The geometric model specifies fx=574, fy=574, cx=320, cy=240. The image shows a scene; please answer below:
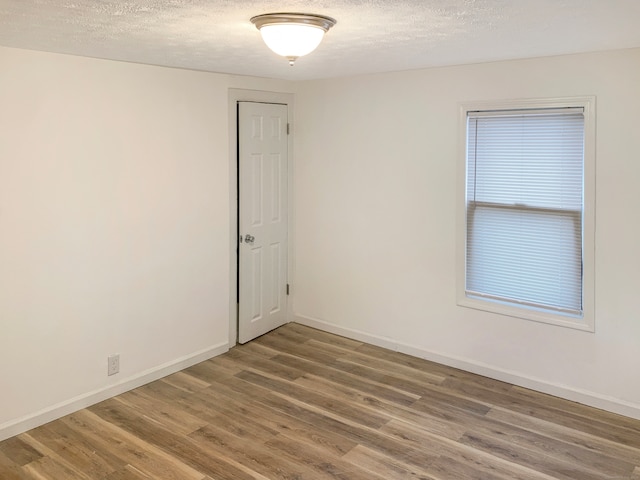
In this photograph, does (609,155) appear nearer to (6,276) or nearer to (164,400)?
(164,400)

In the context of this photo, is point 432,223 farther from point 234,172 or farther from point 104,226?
point 104,226

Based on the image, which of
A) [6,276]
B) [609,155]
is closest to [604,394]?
[609,155]

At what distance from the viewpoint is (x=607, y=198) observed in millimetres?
3633

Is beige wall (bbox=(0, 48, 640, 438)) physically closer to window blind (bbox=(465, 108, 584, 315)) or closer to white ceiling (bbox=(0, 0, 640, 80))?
window blind (bbox=(465, 108, 584, 315))

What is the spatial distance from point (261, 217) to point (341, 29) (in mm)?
2505

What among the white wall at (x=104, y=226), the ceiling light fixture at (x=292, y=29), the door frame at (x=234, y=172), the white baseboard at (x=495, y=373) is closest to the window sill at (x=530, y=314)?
the white baseboard at (x=495, y=373)

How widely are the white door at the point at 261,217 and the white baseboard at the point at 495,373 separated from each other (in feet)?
1.58

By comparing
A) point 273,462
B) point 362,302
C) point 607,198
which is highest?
point 607,198

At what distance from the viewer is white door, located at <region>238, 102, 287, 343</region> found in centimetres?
486

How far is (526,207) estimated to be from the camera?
4023 mm

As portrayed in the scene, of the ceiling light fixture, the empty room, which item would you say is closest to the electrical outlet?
the empty room

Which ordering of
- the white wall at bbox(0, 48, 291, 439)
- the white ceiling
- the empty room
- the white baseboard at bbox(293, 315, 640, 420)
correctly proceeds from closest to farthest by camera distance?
the white ceiling
the empty room
the white wall at bbox(0, 48, 291, 439)
the white baseboard at bbox(293, 315, 640, 420)

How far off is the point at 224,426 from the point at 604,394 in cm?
249

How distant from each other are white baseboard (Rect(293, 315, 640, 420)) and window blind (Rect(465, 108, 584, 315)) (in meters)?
0.53
